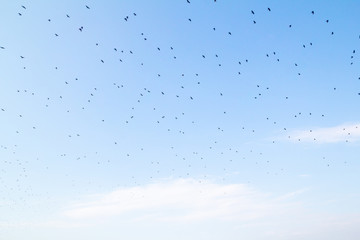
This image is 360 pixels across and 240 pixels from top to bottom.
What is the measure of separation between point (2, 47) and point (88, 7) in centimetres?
673

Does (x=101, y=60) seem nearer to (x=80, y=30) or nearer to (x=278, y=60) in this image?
(x=80, y=30)

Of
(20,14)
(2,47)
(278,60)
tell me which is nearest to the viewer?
(20,14)

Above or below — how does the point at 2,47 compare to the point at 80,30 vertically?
below

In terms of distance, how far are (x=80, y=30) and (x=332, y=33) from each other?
18.4 metres

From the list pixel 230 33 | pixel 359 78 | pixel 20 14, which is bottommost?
pixel 359 78

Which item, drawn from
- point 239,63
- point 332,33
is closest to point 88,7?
point 239,63

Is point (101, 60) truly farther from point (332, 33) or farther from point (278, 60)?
point (332, 33)

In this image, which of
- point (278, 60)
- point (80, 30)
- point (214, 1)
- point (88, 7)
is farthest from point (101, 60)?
point (278, 60)

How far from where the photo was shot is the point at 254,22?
19188 millimetres

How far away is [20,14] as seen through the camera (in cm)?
1727

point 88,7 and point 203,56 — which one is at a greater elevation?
point 88,7

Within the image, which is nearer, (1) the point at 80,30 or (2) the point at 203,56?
(1) the point at 80,30

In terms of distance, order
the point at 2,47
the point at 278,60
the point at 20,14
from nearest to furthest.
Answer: the point at 20,14 → the point at 2,47 → the point at 278,60

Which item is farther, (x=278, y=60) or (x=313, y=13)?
(x=278, y=60)
